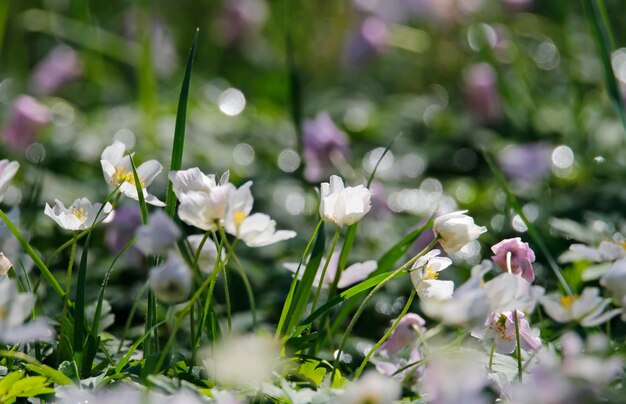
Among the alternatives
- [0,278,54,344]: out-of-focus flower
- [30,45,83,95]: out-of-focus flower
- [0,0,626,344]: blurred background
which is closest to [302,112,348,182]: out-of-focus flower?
[0,0,626,344]: blurred background

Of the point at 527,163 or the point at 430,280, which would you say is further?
the point at 527,163

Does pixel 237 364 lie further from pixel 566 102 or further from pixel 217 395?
pixel 566 102

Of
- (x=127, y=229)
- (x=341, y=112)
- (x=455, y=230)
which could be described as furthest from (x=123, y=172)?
(x=341, y=112)

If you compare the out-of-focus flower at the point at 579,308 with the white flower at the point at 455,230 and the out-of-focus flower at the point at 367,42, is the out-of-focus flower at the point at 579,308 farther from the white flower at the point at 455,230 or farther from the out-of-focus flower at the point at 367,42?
the out-of-focus flower at the point at 367,42

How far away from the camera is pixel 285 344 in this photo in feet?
3.11

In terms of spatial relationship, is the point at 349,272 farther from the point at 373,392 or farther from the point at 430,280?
the point at 373,392

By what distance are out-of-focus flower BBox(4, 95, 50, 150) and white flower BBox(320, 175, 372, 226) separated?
4.63 feet

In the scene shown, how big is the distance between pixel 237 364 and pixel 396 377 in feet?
0.98

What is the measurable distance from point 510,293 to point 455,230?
0.44 ft

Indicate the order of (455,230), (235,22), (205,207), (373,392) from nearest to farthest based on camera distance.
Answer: (373,392) < (205,207) < (455,230) < (235,22)

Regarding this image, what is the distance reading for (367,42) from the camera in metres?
3.07

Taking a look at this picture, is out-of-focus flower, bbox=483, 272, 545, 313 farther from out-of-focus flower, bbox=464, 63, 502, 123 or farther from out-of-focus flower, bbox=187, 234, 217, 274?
out-of-focus flower, bbox=464, 63, 502, 123

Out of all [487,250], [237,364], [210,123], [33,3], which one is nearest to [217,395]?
[237,364]

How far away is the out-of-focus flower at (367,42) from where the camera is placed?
307 cm
